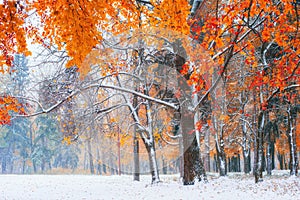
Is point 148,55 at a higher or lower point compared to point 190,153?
higher

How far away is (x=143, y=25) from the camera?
1173 cm

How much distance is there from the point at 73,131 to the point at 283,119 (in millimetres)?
15308

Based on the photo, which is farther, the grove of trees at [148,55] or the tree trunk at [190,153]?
the tree trunk at [190,153]

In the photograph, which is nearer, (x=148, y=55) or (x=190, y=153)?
(x=190, y=153)

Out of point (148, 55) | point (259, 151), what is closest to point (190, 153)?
point (259, 151)

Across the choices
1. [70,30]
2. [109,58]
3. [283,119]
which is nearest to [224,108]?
[283,119]

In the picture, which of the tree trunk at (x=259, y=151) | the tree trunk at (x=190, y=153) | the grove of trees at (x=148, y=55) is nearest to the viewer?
the grove of trees at (x=148, y=55)

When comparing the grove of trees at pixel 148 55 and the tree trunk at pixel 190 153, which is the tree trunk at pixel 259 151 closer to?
the grove of trees at pixel 148 55

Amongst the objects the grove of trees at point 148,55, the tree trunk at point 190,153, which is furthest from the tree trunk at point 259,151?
the tree trunk at point 190,153

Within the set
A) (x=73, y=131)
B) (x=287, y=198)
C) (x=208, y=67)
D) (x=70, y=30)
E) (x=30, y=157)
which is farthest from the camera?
(x=30, y=157)

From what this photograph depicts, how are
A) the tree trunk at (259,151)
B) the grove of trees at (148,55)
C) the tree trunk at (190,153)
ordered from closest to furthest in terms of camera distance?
the grove of trees at (148,55), the tree trunk at (190,153), the tree trunk at (259,151)

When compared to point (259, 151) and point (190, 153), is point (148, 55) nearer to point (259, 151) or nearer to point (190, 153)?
point (190, 153)

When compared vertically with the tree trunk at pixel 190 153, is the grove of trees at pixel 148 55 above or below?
above

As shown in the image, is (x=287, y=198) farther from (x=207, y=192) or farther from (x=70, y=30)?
(x=70, y=30)
